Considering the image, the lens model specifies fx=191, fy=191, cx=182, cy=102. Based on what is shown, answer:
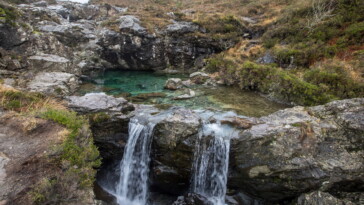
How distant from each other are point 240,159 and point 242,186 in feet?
3.66

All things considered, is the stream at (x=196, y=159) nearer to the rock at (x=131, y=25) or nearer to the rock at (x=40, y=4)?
the rock at (x=131, y=25)

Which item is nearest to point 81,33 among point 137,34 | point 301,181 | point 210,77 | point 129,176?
point 137,34

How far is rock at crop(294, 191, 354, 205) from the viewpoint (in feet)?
18.4

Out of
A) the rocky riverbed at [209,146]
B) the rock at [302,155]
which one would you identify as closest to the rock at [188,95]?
the rocky riverbed at [209,146]

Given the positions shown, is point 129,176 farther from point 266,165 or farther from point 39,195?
point 266,165

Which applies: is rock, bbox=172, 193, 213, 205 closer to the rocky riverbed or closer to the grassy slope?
the rocky riverbed

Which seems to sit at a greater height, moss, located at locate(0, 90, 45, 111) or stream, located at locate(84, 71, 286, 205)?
moss, located at locate(0, 90, 45, 111)

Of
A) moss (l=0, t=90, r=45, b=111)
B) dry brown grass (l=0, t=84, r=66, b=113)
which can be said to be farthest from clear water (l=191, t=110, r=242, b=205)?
moss (l=0, t=90, r=45, b=111)

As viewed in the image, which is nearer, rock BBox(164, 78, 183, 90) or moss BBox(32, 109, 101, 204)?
moss BBox(32, 109, 101, 204)

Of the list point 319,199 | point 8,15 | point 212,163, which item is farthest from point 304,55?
point 8,15

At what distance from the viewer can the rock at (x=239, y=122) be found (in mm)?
7453

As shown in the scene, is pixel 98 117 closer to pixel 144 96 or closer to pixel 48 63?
pixel 144 96

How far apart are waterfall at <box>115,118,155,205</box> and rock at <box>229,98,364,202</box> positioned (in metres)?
3.45

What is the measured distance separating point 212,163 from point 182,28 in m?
20.1
